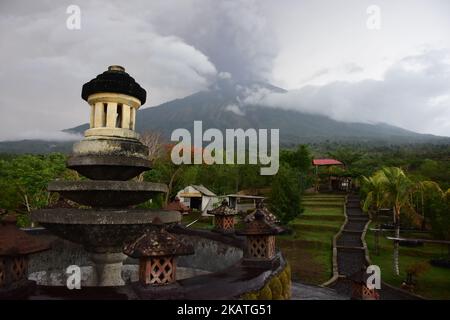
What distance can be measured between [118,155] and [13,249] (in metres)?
2.42

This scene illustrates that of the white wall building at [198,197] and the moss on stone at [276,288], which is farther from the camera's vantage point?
the white wall building at [198,197]

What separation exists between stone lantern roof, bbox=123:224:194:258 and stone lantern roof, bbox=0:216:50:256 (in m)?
1.30

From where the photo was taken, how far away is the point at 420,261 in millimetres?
20578

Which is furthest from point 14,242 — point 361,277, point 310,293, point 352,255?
point 352,255

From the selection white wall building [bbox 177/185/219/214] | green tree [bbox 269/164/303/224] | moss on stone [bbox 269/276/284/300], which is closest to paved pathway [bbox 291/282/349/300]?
moss on stone [bbox 269/276/284/300]

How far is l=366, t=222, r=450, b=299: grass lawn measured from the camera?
15680 mm

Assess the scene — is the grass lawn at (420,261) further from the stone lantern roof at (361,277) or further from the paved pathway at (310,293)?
the stone lantern roof at (361,277)

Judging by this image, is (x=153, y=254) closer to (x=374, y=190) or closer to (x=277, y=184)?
(x=277, y=184)

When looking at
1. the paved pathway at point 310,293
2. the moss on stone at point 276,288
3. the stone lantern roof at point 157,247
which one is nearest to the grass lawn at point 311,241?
the paved pathway at point 310,293

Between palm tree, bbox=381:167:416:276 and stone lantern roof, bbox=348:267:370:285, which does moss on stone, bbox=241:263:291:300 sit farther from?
palm tree, bbox=381:167:416:276

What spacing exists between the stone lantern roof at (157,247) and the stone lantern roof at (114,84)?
10.6ft

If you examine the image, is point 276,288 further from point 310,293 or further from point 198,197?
point 198,197

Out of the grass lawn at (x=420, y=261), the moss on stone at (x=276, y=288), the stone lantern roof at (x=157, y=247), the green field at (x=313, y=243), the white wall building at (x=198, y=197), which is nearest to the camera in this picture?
the stone lantern roof at (x=157, y=247)

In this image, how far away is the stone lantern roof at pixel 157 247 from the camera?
4.16m
